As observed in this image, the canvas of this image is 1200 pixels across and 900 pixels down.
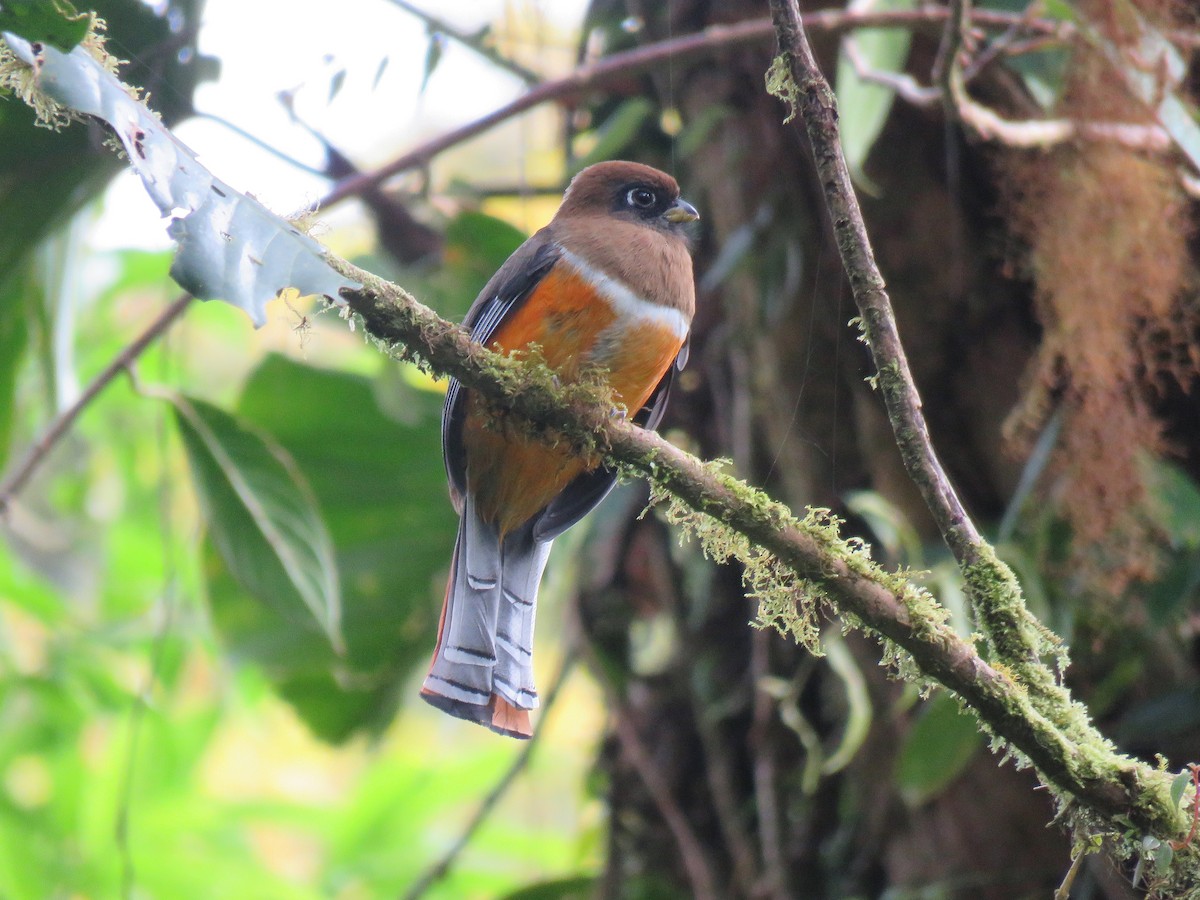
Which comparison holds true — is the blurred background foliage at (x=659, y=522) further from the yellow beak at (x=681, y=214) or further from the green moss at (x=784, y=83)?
the green moss at (x=784, y=83)

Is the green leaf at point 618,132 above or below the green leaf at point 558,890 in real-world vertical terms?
above

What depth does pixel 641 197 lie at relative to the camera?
2838 mm

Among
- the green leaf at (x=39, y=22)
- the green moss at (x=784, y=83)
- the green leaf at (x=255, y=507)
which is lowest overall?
the green leaf at (x=255, y=507)

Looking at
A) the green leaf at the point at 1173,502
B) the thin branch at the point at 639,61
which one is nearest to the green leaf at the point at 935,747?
the green leaf at the point at 1173,502

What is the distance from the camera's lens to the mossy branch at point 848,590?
143cm

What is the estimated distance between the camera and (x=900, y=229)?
3248 millimetres

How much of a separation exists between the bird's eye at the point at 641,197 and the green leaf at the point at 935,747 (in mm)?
1304

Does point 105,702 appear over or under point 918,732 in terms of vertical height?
under

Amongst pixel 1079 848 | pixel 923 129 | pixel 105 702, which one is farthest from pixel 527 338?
pixel 105 702

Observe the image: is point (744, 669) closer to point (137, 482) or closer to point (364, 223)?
point (364, 223)

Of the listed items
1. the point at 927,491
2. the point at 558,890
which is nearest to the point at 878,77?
the point at 927,491

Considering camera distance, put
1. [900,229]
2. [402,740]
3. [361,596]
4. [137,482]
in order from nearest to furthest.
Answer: [900,229]
[361,596]
[137,482]
[402,740]

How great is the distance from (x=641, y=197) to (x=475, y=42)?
2.03 ft

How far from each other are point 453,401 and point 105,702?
2.33 meters
